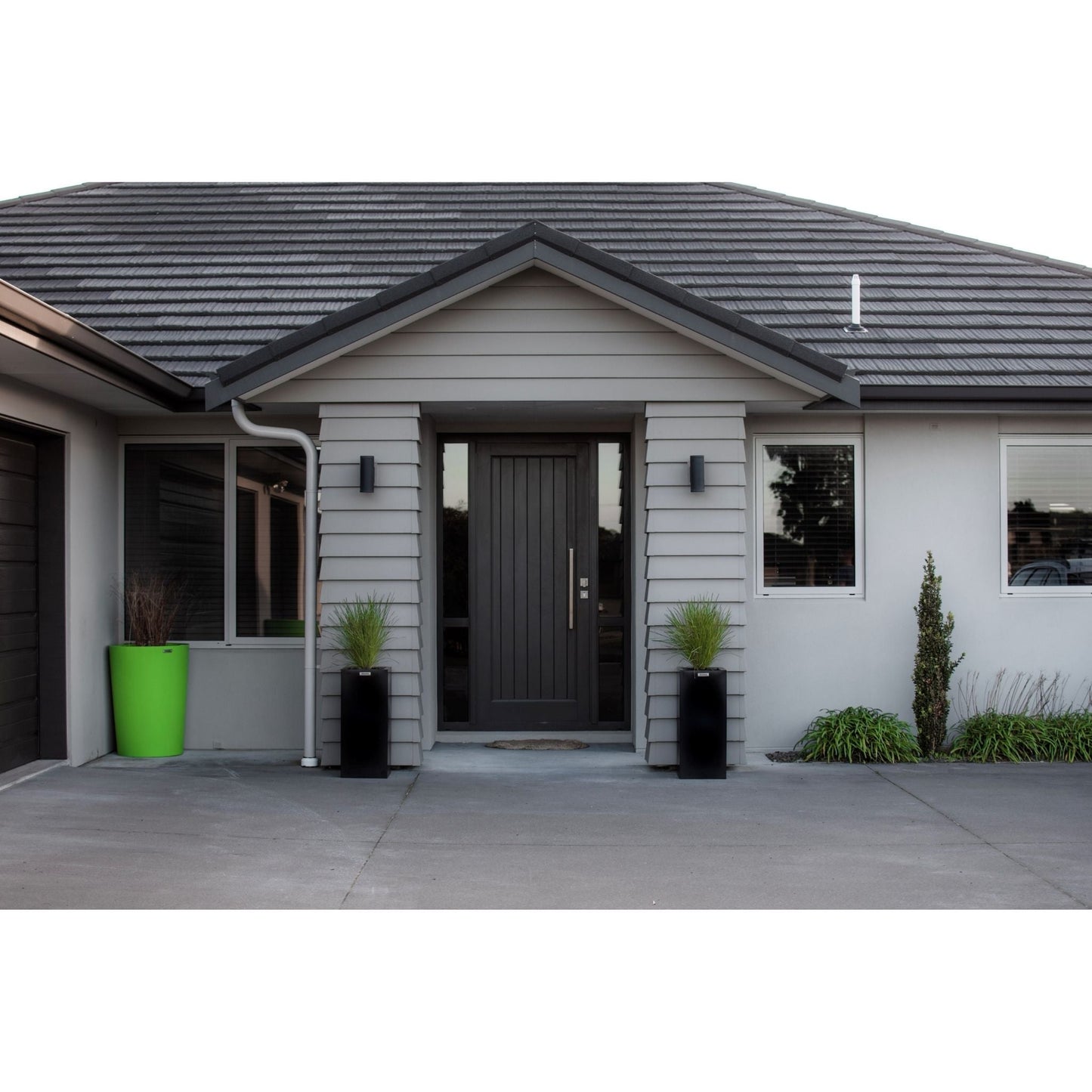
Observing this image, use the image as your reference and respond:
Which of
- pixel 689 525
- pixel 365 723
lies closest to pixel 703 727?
pixel 689 525

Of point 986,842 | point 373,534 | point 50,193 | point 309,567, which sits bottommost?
point 986,842

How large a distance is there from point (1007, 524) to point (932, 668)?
1.44m

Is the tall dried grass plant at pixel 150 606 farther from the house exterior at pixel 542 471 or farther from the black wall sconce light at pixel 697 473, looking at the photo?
the black wall sconce light at pixel 697 473

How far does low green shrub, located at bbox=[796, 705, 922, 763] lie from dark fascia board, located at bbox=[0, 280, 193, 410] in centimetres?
533

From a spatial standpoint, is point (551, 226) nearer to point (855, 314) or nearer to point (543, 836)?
point (855, 314)

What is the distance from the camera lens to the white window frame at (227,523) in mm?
8320

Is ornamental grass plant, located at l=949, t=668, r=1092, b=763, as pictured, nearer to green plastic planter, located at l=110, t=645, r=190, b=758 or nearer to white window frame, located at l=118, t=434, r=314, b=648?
white window frame, located at l=118, t=434, r=314, b=648

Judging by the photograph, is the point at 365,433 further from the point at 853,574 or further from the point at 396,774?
the point at 853,574

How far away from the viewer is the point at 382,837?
5.71 metres

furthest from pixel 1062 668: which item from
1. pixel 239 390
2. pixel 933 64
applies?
pixel 933 64

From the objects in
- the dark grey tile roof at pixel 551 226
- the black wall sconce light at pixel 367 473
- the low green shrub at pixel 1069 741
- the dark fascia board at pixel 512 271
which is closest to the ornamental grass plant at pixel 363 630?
the black wall sconce light at pixel 367 473

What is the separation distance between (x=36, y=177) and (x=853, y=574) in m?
12.1

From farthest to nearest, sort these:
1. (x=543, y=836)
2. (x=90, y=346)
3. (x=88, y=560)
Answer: (x=88, y=560), (x=90, y=346), (x=543, y=836)

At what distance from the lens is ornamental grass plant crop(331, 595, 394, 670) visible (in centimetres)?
721
